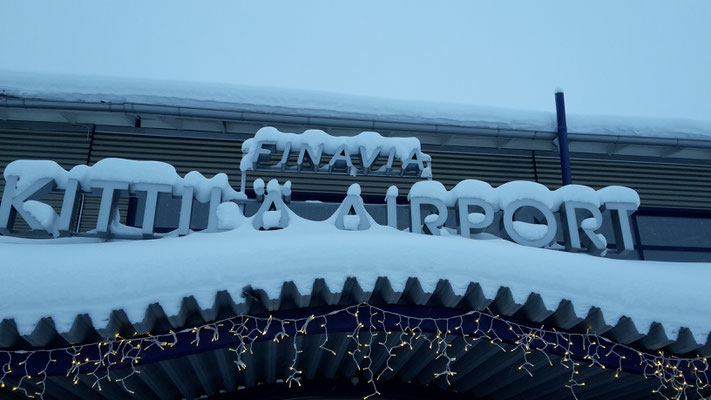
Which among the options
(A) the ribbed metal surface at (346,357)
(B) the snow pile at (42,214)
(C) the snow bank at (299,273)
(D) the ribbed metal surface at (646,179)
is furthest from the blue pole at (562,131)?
(B) the snow pile at (42,214)

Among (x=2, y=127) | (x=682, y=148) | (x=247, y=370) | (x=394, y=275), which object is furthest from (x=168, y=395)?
(x=682, y=148)

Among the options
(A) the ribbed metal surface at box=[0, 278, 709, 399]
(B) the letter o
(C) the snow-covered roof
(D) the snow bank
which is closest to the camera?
(D) the snow bank

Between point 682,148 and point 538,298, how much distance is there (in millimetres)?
6251

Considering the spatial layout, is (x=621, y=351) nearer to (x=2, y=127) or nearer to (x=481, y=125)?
(x=481, y=125)

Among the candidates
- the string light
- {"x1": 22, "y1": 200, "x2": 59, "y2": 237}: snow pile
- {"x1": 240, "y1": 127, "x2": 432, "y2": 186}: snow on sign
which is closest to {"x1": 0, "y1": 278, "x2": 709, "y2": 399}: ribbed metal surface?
the string light

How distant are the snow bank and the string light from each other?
0.28 m

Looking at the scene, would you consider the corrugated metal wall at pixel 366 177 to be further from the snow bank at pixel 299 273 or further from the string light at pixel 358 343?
the string light at pixel 358 343

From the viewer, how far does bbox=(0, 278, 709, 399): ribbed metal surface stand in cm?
416

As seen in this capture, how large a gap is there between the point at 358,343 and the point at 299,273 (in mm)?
785

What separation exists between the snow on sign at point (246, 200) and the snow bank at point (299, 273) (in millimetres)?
511

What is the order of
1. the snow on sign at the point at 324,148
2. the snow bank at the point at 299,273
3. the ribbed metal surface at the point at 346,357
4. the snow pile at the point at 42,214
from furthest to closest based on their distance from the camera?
1. the snow on sign at the point at 324,148
2. the snow pile at the point at 42,214
3. the ribbed metal surface at the point at 346,357
4. the snow bank at the point at 299,273

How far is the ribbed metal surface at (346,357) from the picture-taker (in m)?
4.16

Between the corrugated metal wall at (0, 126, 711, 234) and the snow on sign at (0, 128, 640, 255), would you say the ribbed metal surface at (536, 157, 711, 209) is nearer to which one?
the corrugated metal wall at (0, 126, 711, 234)

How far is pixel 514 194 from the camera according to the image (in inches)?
231
